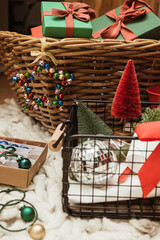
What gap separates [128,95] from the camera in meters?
0.69

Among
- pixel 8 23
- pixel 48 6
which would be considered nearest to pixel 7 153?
pixel 48 6

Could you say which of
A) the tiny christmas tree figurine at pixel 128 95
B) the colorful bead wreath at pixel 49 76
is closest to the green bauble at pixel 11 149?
the colorful bead wreath at pixel 49 76

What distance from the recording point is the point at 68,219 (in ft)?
1.92

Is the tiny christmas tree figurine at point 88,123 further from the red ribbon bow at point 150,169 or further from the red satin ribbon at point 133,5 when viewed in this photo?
the red satin ribbon at point 133,5

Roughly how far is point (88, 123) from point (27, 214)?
257mm

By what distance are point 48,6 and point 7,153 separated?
53cm

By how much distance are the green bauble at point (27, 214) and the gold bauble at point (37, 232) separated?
0.14 ft

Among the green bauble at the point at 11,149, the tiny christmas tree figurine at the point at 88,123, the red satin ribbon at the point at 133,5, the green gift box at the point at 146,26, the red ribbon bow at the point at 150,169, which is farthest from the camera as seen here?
the red satin ribbon at the point at 133,5

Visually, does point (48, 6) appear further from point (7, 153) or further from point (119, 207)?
point (119, 207)

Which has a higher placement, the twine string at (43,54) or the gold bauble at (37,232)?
the twine string at (43,54)

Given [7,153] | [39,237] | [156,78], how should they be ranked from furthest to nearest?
1. [156,78]
2. [7,153]
3. [39,237]

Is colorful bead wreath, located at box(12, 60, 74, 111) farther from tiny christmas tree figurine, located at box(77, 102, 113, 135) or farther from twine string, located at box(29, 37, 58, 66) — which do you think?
tiny christmas tree figurine, located at box(77, 102, 113, 135)

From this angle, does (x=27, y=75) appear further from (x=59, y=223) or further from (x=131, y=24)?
(x=59, y=223)

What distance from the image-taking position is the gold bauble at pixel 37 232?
523 millimetres
